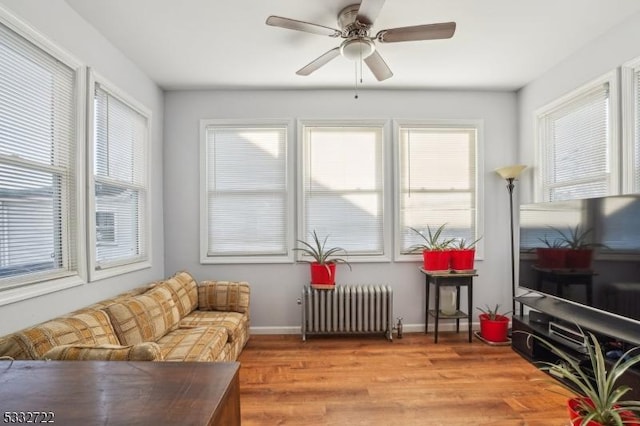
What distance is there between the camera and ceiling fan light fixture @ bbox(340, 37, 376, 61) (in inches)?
92.3

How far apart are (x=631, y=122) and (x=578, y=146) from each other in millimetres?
578

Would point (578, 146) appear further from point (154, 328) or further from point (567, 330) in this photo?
point (154, 328)

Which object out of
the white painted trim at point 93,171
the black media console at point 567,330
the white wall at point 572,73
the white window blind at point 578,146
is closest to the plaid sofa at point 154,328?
the white painted trim at point 93,171

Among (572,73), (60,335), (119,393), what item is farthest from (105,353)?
(572,73)

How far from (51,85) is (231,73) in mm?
1598

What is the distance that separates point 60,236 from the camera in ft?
7.48

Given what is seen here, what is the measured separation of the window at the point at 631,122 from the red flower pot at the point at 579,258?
1.95 ft

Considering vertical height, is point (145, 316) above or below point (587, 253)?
below

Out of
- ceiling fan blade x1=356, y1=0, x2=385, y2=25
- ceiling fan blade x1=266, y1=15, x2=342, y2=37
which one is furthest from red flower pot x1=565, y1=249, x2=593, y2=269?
ceiling fan blade x1=266, y1=15, x2=342, y2=37

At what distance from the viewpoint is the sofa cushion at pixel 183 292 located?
3.03m

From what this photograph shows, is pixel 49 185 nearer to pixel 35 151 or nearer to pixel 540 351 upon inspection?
pixel 35 151

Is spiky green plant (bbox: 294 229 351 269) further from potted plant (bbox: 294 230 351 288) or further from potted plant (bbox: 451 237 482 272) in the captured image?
potted plant (bbox: 451 237 482 272)

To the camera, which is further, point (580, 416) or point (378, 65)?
point (378, 65)

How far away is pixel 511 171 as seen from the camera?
357cm
